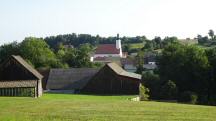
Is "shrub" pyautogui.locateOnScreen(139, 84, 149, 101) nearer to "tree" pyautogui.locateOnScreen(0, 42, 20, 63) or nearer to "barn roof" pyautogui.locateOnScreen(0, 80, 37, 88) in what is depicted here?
"barn roof" pyautogui.locateOnScreen(0, 80, 37, 88)

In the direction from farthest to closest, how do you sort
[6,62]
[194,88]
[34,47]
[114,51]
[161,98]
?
[114,51], [34,47], [194,88], [161,98], [6,62]

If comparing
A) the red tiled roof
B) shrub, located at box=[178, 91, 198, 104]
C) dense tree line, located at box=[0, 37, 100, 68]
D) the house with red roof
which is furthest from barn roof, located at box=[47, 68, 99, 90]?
the red tiled roof

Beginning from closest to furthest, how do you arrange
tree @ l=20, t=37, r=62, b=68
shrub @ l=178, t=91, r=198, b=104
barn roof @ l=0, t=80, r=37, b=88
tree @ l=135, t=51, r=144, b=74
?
barn roof @ l=0, t=80, r=37, b=88 → shrub @ l=178, t=91, r=198, b=104 → tree @ l=20, t=37, r=62, b=68 → tree @ l=135, t=51, r=144, b=74

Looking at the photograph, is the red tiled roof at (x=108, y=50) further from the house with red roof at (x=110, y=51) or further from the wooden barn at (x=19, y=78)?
the wooden barn at (x=19, y=78)

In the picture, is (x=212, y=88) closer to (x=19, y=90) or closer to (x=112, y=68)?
(x=112, y=68)

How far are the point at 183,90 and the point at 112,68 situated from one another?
10795 mm

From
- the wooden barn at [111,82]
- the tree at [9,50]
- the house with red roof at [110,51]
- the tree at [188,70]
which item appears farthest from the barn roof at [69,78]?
the house with red roof at [110,51]

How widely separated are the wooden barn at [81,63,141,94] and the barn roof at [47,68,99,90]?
188 centimetres

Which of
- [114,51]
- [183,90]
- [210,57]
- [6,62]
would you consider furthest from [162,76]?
[114,51]

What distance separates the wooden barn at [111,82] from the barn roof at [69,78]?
1.88 m

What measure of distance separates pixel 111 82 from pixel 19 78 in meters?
12.9

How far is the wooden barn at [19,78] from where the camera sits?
4531 cm

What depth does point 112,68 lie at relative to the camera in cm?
6053

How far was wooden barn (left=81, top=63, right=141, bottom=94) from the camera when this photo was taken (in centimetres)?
5803
